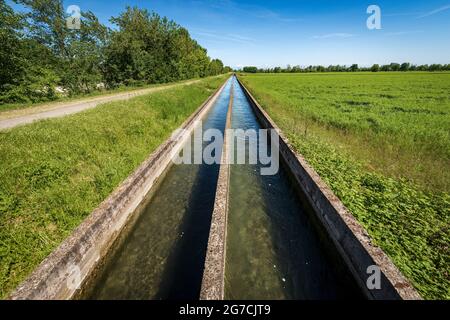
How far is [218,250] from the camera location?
3461 millimetres

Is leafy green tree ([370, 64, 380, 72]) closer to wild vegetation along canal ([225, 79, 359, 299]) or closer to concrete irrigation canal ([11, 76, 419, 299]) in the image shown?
concrete irrigation canal ([11, 76, 419, 299])

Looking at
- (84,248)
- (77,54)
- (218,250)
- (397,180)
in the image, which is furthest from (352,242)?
(77,54)

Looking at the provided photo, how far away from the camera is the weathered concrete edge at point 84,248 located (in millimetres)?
2684

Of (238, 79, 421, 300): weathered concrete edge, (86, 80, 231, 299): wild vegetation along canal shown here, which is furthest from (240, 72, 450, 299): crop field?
(86, 80, 231, 299): wild vegetation along canal

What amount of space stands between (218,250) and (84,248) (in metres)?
2.14

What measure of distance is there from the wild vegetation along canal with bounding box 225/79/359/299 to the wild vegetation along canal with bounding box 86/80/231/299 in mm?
650

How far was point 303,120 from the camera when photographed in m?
11.8

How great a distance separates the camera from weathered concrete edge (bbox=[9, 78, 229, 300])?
2.68 m

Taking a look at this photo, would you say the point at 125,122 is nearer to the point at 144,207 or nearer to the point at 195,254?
the point at 144,207

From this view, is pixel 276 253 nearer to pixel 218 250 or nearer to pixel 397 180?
pixel 218 250

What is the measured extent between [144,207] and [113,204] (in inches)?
51.8

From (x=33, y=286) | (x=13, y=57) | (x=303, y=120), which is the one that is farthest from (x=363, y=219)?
(x=13, y=57)

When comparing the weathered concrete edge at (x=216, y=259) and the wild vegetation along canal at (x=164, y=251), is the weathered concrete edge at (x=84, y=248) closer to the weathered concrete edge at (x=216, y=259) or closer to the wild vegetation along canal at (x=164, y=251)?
the wild vegetation along canal at (x=164, y=251)
